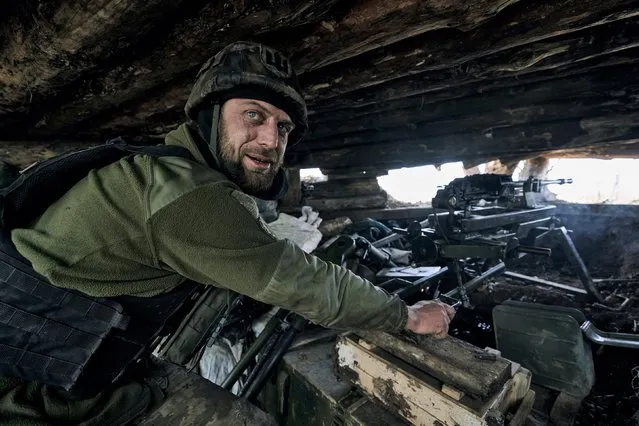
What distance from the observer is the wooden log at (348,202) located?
6984 mm

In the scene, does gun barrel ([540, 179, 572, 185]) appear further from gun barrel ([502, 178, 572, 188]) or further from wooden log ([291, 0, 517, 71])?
wooden log ([291, 0, 517, 71])

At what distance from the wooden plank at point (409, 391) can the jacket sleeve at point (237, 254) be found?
55cm

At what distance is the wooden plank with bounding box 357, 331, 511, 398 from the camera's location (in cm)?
151

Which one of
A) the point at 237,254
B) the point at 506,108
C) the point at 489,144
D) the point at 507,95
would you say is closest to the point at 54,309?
the point at 237,254

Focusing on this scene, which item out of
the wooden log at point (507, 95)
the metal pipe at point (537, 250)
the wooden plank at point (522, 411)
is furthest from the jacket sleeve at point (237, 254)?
the metal pipe at point (537, 250)

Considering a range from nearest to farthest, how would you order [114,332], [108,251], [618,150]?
1. [108,251]
2. [114,332]
3. [618,150]

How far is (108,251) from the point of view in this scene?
1.43m

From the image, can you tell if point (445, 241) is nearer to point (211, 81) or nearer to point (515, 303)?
point (515, 303)

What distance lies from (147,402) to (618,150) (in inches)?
310

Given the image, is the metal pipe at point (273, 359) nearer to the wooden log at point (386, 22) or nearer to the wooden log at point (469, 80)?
the wooden log at point (386, 22)

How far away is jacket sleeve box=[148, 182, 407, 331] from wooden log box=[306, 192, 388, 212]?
536 cm

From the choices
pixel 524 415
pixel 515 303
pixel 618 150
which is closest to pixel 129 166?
pixel 524 415

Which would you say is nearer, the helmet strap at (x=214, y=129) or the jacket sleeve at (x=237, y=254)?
the jacket sleeve at (x=237, y=254)

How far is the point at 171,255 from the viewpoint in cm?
142
